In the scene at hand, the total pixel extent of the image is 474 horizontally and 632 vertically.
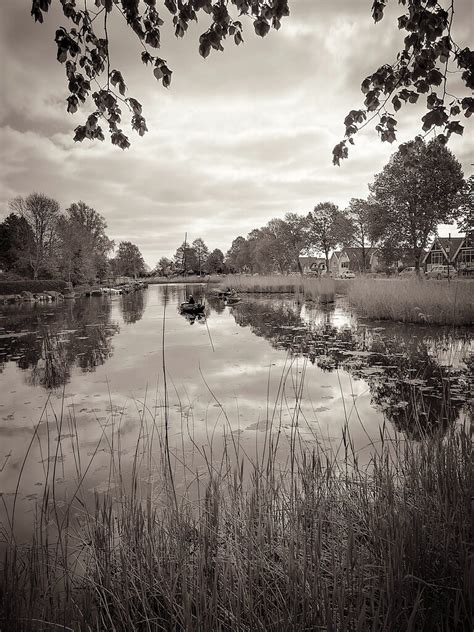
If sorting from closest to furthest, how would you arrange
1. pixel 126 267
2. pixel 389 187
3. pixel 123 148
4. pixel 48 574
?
1. pixel 48 574
2. pixel 123 148
3. pixel 389 187
4. pixel 126 267

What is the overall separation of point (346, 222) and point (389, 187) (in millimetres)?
28285

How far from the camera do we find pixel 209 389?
18.1 ft

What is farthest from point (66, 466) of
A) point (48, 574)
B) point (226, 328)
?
point (226, 328)

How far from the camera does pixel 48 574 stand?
231 cm

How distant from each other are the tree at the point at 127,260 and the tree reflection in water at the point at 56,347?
87934 mm

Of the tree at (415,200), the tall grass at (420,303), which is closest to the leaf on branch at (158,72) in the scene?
the tall grass at (420,303)

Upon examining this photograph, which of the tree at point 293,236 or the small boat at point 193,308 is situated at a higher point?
the tree at point 293,236

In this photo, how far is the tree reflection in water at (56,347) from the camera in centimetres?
898

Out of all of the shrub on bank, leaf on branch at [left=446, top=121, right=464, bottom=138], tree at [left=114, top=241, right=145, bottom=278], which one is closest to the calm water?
leaf on branch at [left=446, top=121, right=464, bottom=138]

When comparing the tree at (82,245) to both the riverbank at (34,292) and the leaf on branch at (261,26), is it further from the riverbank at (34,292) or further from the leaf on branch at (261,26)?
the leaf on branch at (261,26)

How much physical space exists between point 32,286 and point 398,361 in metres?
40.1

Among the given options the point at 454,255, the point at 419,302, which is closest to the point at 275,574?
the point at 419,302

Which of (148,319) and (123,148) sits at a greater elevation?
(123,148)

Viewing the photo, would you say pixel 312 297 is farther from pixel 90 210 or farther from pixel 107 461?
pixel 90 210
